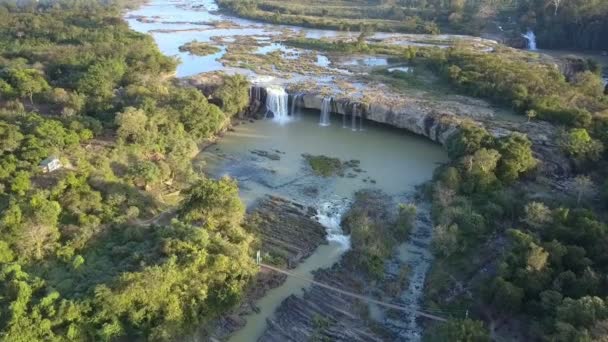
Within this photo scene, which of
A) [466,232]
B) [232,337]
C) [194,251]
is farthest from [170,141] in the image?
[466,232]

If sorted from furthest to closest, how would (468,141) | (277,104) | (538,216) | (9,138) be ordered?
1. (277,104)
2. (468,141)
3. (9,138)
4. (538,216)

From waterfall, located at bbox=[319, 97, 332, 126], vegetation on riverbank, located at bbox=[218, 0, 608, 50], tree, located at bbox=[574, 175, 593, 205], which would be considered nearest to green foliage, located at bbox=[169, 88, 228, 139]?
waterfall, located at bbox=[319, 97, 332, 126]

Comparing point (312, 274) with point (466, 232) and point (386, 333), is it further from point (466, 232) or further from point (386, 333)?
point (466, 232)

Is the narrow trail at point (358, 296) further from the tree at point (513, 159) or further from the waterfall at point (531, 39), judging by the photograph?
the waterfall at point (531, 39)

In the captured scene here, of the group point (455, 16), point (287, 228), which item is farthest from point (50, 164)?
point (455, 16)

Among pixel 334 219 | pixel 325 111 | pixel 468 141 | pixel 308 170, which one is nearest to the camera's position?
pixel 334 219

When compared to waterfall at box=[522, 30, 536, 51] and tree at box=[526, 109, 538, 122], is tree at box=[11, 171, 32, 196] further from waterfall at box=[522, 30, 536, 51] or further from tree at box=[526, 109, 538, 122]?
waterfall at box=[522, 30, 536, 51]

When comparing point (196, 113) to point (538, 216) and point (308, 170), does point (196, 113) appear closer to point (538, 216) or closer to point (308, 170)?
point (308, 170)
